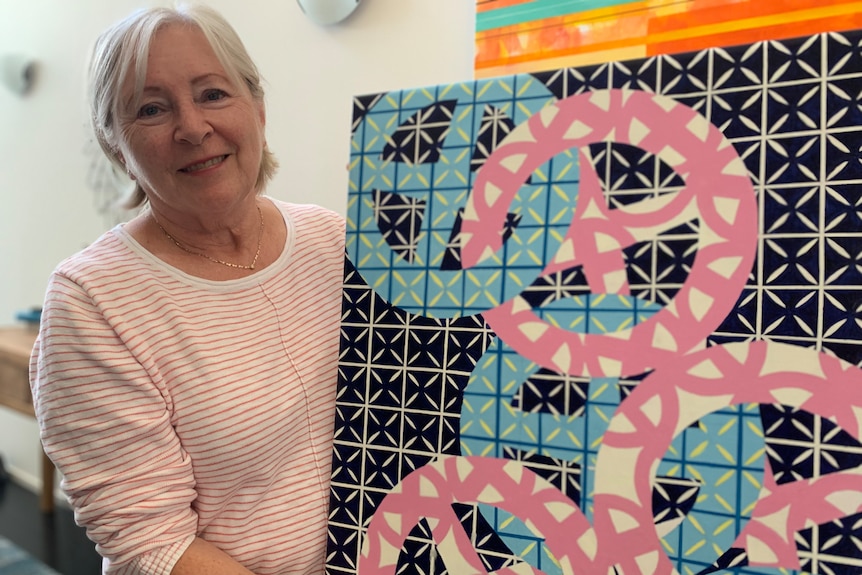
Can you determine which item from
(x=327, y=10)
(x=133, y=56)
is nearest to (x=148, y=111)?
(x=133, y=56)

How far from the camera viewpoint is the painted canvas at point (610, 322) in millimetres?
525

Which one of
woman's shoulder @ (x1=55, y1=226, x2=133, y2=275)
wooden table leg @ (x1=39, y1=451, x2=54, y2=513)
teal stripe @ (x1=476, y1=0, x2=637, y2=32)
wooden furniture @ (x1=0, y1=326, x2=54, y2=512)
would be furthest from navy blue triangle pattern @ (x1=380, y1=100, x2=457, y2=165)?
wooden table leg @ (x1=39, y1=451, x2=54, y2=513)

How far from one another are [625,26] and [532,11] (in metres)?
0.18

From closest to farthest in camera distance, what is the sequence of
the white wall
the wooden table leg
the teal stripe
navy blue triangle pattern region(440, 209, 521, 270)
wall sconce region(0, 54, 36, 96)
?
navy blue triangle pattern region(440, 209, 521, 270)
the teal stripe
the white wall
the wooden table leg
wall sconce region(0, 54, 36, 96)

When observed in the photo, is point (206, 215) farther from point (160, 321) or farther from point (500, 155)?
point (500, 155)

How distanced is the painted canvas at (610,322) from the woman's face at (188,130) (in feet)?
0.63

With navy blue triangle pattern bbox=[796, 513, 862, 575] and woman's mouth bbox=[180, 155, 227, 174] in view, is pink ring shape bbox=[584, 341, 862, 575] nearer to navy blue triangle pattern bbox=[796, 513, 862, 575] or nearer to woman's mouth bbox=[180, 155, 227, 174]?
navy blue triangle pattern bbox=[796, 513, 862, 575]

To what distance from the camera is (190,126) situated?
2.47 ft

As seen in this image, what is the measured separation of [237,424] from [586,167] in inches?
17.8

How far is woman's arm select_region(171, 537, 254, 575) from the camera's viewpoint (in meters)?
0.72

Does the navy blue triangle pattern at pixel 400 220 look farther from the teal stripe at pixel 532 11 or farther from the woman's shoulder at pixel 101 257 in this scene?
the teal stripe at pixel 532 11

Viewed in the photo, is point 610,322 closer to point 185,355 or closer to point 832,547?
point 832,547

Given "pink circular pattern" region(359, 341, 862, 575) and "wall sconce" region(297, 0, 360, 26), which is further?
"wall sconce" region(297, 0, 360, 26)

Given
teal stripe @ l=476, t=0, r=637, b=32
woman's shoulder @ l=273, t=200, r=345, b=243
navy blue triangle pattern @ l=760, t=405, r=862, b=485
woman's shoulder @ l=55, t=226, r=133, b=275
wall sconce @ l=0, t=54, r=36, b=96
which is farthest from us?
wall sconce @ l=0, t=54, r=36, b=96
